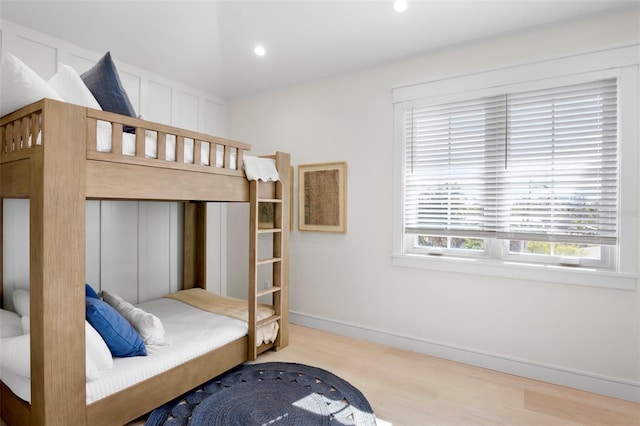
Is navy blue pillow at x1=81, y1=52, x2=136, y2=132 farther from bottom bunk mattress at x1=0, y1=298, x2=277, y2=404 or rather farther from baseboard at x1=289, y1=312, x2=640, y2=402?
baseboard at x1=289, y1=312, x2=640, y2=402

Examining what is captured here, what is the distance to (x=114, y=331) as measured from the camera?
1854mm

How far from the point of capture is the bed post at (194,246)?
3.57 m

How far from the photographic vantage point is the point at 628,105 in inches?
84.6

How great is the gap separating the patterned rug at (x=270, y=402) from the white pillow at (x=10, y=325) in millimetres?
894

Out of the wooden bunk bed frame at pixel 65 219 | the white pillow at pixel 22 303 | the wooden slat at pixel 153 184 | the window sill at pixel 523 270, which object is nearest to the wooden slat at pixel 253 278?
the wooden slat at pixel 153 184

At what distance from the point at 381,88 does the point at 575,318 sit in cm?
231

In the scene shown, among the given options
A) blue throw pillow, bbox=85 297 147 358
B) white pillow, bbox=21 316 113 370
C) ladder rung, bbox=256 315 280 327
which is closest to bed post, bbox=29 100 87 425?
white pillow, bbox=21 316 113 370

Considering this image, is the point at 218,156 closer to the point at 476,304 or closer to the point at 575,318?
the point at 476,304

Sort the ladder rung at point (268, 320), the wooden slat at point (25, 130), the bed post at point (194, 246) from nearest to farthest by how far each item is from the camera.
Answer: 1. the wooden slat at point (25, 130)
2. the ladder rung at point (268, 320)
3. the bed post at point (194, 246)

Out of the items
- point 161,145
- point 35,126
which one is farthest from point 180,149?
point 35,126

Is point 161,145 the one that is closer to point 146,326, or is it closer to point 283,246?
point 146,326

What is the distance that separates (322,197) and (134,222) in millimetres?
1790

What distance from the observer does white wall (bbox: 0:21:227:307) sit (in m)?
2.45

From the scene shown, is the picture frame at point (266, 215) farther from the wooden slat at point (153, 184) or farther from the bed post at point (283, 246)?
the wooden slat at point (153, 184)
